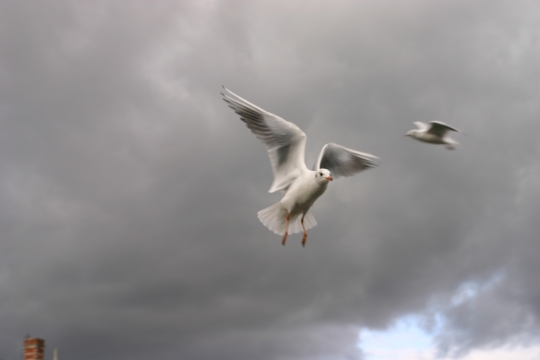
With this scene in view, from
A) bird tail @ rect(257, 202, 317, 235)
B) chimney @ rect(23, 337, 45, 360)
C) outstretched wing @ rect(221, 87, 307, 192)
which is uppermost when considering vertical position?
outstretched wing @ rect(221, 87, 307, 192)

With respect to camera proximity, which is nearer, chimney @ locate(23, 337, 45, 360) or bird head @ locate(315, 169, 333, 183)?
chimney @ locate(23, 337, 45, 360)

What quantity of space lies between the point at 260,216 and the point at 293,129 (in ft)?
8.51

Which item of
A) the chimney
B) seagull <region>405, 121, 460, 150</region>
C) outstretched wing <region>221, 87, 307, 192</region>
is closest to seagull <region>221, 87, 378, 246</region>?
outstretched wing <region>221, 87, 307, 192</region>

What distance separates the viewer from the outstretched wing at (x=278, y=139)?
1627cm

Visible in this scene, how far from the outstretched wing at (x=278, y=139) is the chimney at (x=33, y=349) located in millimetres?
6651

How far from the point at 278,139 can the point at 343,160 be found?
8.77ft

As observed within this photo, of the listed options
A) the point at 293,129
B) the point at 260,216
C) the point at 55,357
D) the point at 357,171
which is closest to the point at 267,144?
the point at 293,129

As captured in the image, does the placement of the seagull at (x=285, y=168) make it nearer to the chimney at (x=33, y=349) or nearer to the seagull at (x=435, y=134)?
the seagull at (x=435, y=134)

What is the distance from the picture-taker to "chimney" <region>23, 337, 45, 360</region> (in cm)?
1272

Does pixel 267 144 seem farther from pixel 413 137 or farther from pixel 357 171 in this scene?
pixel 413 137

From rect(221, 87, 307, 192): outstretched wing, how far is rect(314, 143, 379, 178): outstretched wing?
174cm

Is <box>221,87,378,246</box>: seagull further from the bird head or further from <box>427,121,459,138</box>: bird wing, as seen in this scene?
<box>427,121,459,138</box>: bird wing

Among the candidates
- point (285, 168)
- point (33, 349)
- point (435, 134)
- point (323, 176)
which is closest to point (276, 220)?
point (285, 168)

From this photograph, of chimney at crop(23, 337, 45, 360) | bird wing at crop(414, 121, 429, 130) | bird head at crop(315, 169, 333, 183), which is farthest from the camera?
bird wing at crop(414, 121, 429, 130)
